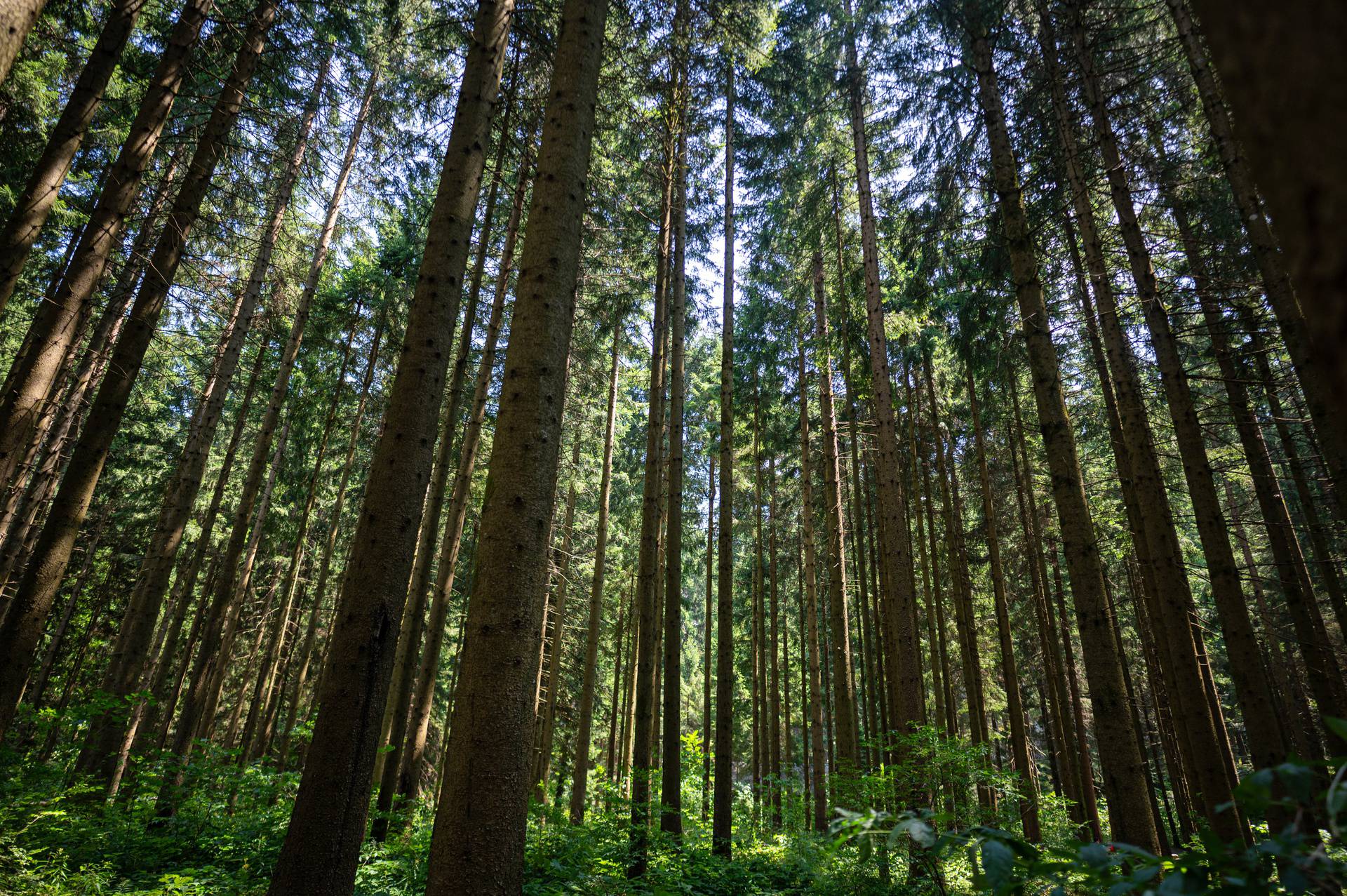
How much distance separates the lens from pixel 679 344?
10680mm

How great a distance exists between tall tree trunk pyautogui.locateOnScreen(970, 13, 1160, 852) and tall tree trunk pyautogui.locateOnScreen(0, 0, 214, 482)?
9791mm

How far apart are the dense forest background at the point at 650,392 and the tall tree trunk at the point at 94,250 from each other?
2.1 inches

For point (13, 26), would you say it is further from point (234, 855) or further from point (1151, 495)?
point (1151, 495)

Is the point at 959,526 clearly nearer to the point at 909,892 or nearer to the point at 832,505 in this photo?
the point at 832,505

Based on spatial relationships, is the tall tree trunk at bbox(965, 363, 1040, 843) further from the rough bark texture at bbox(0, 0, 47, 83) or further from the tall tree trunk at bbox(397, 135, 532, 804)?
the rough bark texture at bbox(0, 0, 47, 83)

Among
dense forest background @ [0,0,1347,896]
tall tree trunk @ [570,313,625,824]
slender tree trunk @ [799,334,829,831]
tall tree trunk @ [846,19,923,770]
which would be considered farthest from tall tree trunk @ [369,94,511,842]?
slender tree trunk @ [799,334,829,831]

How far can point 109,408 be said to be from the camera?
6.29m

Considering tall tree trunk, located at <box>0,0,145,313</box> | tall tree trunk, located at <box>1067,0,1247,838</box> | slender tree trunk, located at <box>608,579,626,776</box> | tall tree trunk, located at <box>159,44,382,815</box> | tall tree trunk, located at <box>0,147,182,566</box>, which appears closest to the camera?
tall tree trunk, located at <box>0,0,145,313</box>

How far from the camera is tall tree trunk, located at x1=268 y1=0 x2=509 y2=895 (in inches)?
140

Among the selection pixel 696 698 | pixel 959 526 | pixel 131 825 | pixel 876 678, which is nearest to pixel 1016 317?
pixel 959 526

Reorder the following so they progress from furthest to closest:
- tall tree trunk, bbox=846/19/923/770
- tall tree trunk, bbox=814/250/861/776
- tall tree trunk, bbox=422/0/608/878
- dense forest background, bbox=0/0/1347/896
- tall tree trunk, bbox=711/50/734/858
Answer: tall tree trunk, bbox=814/250/861/776, tall tree trunk, bbox=711/50/734/858, tall tree trunk, bbox=846/19/923/770, dense forest background, bbox=0/0/1347/896, tall tree trunk, bbox=422/0/608/878

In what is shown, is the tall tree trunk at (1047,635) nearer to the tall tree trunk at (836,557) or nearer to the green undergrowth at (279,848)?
the tall tree trunk at (836,557)

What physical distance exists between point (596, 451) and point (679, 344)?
1104 centimetres

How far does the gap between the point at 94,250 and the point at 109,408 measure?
1661mm
